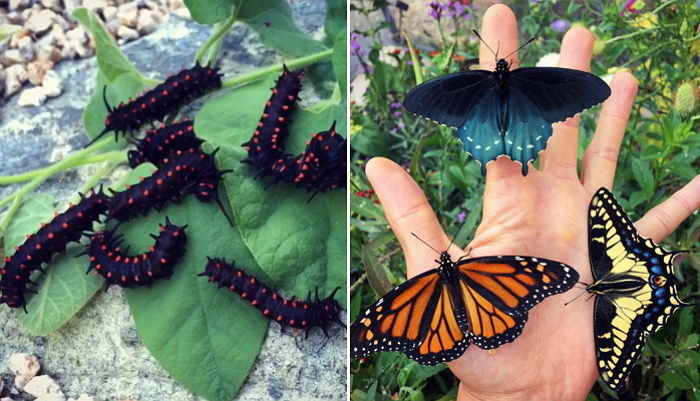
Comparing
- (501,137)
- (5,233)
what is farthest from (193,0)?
(501,137)

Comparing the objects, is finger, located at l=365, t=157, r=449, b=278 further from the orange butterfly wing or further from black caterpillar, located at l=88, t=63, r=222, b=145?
black caterpillar, located at l=88, t=63, r=222, b=145

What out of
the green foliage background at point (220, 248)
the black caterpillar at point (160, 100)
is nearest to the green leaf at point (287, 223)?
the green foliage background at point (220, 248)

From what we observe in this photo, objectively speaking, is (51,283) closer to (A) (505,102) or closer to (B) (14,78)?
(B) (14,78)

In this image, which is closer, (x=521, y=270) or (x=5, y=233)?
(x=521, y=270)

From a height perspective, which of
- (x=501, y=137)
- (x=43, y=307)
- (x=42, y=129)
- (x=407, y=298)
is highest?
(x=501, y=137)

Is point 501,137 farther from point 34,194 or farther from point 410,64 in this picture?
point 34,194

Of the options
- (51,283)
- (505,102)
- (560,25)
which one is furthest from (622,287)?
(51,283)
